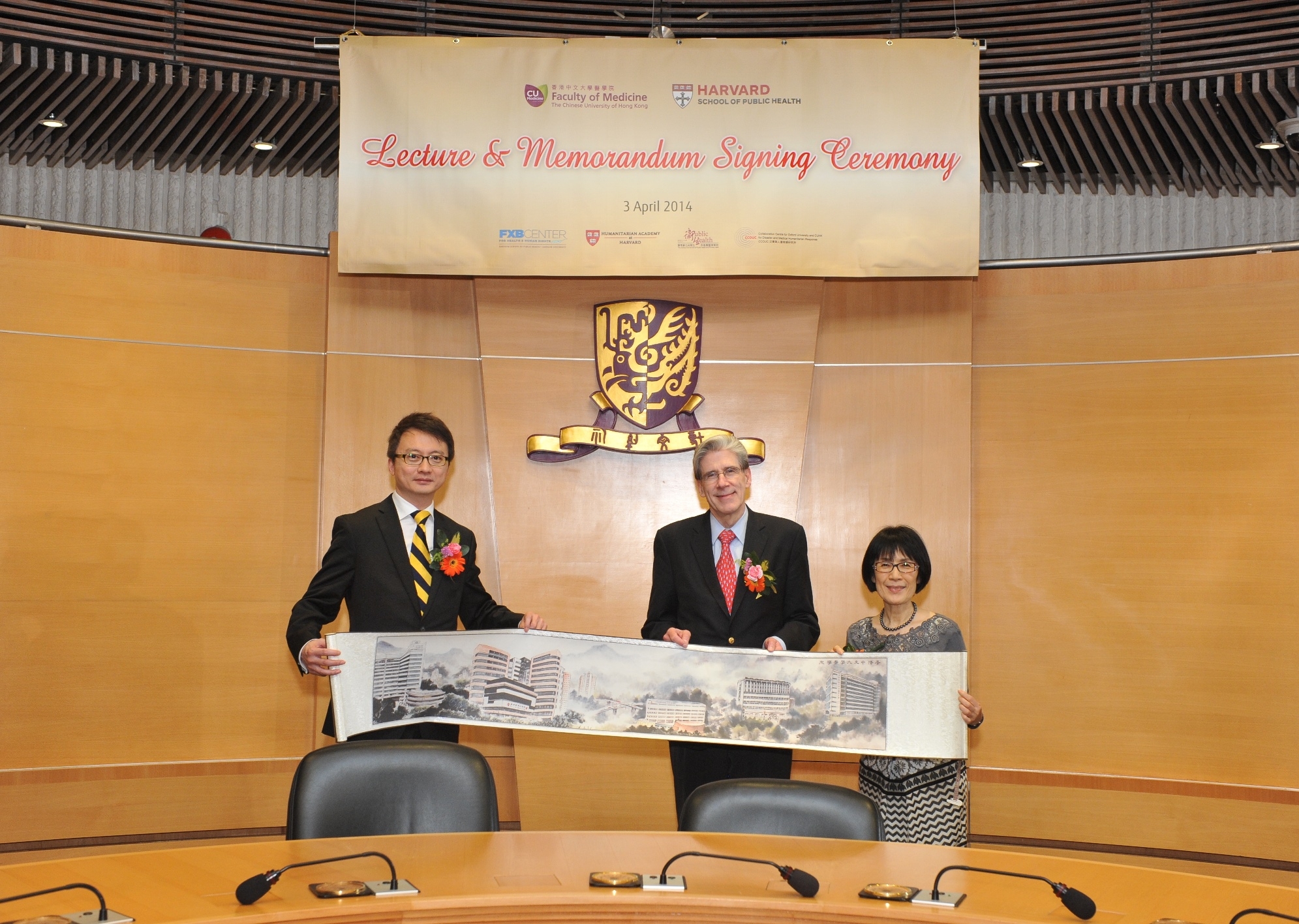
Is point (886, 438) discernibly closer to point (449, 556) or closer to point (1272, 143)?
point (449, 556)

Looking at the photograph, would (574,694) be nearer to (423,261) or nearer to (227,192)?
(423,261)

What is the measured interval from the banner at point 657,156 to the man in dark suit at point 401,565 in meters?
1.64

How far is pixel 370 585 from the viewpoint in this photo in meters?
3.78

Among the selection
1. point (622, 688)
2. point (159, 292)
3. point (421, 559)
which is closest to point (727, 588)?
point (622, 688)

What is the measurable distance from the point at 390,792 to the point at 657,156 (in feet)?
10.7

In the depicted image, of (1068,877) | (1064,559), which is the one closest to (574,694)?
(1068,877)

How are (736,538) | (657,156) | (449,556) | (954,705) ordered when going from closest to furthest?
(954,705) < (449,556) < (736,538) < (657,156)

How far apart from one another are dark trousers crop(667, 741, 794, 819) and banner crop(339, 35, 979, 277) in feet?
7.37

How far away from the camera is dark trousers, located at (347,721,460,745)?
3.68m

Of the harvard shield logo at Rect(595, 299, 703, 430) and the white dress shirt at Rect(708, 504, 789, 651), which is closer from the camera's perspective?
the white dress shirt at Rect(708, 504, 789, 651)

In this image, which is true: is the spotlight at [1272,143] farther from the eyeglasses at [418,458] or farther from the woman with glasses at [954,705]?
the eyeglasses at [418,458]

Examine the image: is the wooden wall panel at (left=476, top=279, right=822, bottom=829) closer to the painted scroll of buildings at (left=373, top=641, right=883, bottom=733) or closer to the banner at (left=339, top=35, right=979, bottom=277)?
the banner at (left=339, top=35, right=979, bottom=277)

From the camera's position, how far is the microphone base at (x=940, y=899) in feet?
7.15

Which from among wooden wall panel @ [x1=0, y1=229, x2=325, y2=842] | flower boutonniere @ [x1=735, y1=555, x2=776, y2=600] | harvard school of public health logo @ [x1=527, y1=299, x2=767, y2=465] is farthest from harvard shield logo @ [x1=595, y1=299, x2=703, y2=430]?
flower boutonniere @ [x1=735, y1=555, x2=776, y2=600]
